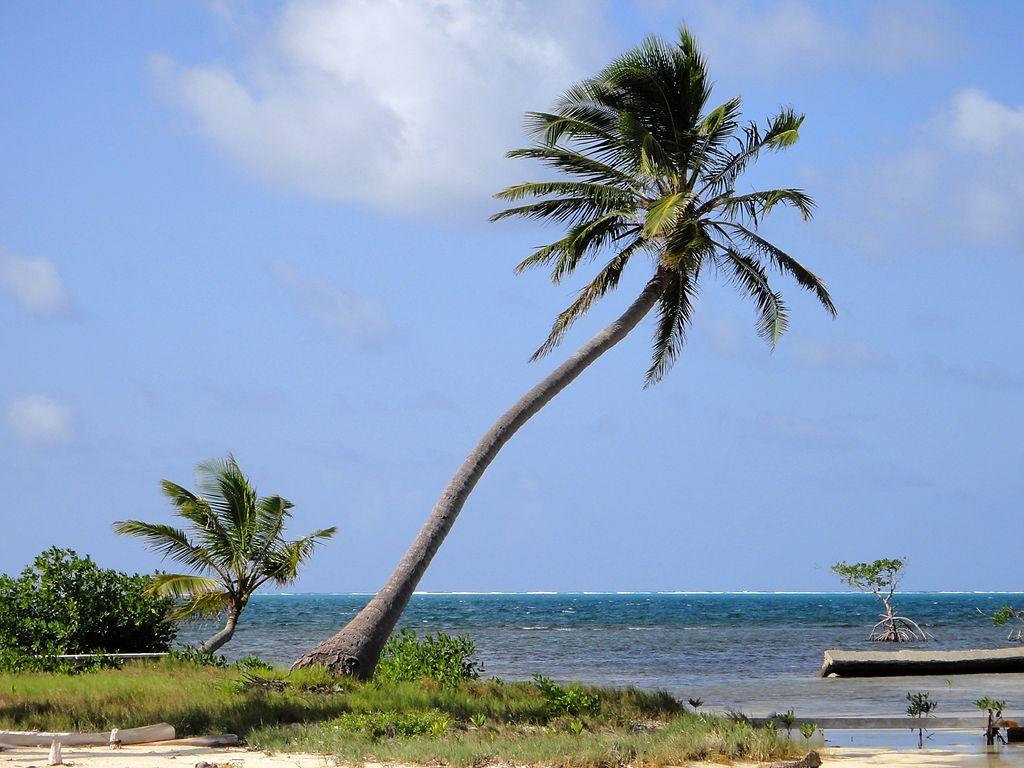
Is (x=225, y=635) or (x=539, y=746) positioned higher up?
(x=225, y=635)

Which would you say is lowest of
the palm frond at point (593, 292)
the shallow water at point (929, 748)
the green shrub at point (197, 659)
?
the shallow water at point (929, 748)

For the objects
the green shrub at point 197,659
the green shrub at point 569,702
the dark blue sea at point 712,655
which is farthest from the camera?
the dark blue sea at point 712,655

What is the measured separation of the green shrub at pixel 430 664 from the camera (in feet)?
55.0

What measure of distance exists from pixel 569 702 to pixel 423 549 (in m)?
3.29

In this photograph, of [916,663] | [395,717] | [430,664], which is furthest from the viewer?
[916,663]

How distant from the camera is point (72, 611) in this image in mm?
19297

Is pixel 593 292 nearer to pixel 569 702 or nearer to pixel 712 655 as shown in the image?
pixel 569 702

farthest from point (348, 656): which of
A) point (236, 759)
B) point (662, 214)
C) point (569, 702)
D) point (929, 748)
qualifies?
point (662, 214)

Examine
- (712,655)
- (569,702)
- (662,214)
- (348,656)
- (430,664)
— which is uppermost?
(662,214)

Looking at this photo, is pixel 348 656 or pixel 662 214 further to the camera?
pixel 662 214

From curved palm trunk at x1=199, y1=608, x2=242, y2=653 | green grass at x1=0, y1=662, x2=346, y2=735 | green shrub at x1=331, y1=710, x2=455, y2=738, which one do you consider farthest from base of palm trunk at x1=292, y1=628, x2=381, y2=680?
curved palm trunk at x1=199, y1=608, x2=242, y2=653

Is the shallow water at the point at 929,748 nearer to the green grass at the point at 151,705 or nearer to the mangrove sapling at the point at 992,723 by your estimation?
the mangrove sapling at the point at 992,723

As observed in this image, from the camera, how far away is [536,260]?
2003cm

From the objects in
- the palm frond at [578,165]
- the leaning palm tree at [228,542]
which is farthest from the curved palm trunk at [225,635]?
the palm frond at [578,165]
